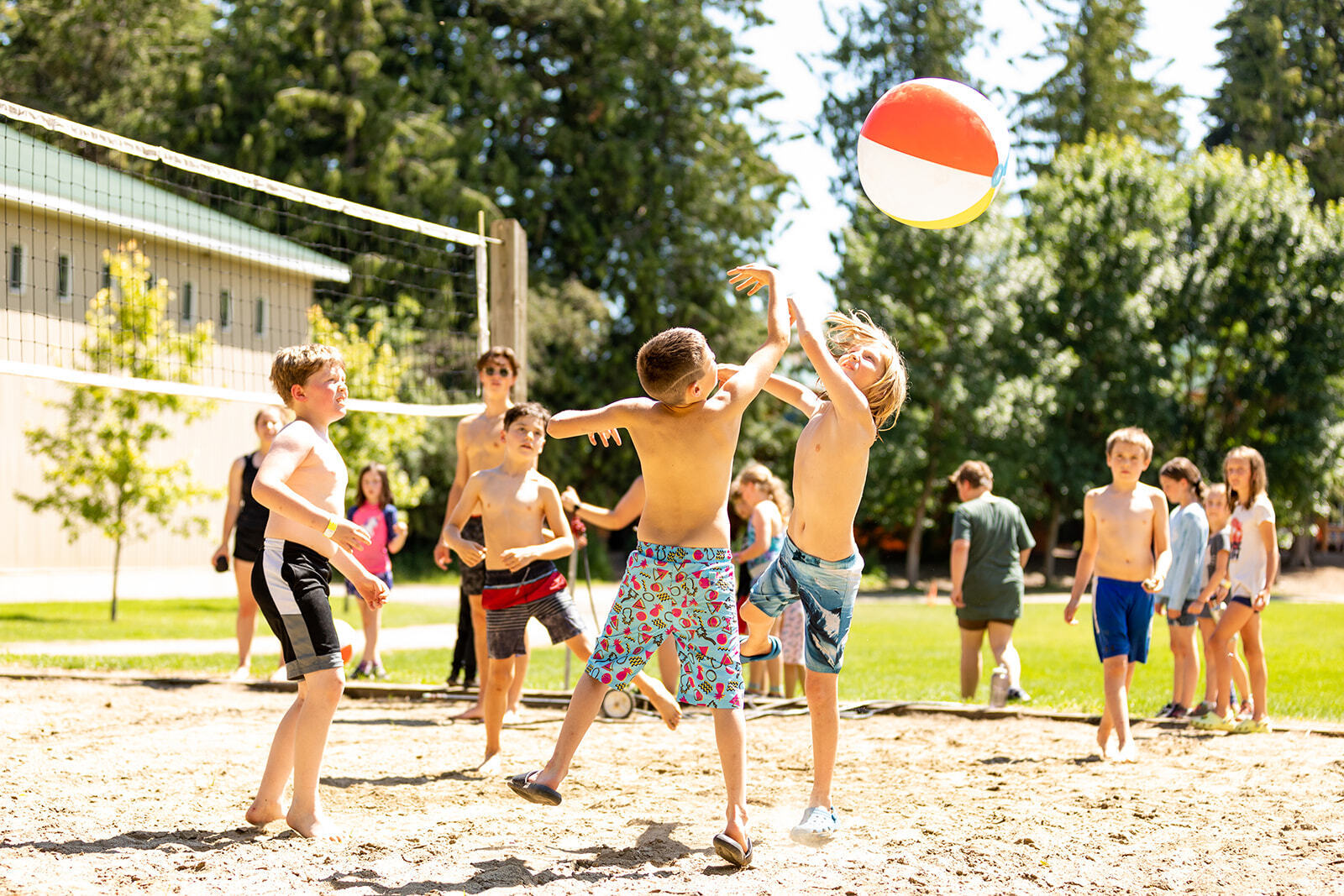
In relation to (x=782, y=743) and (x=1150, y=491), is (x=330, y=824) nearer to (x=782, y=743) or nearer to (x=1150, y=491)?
(x=782, y=743)

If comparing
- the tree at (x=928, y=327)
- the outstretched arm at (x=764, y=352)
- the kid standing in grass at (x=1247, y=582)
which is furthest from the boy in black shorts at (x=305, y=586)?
the tree at (x=928, y=327)

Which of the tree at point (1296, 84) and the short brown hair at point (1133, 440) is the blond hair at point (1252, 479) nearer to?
the short brown hair at point (1133, 440)

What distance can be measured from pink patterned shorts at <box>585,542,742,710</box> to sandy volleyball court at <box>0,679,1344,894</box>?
0.59 metres

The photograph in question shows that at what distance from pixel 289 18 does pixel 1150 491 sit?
96.1 ft

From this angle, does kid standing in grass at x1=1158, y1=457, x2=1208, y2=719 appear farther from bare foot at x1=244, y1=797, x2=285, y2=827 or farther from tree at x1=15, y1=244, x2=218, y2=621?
tree at x1=15, y1=244, x2=218, y2=621

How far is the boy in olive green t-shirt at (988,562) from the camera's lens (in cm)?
790

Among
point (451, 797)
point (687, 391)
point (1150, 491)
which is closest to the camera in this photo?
point (687, 391)

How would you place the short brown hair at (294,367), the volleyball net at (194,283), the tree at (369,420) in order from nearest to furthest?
the short brown hair at (294,367)
the volleyball net at (194,283)
the tree at (369,420)

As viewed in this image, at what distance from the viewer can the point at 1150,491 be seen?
20.7 feet

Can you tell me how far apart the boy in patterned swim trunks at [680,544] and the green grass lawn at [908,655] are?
4271mm

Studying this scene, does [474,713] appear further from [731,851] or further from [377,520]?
[731,851]

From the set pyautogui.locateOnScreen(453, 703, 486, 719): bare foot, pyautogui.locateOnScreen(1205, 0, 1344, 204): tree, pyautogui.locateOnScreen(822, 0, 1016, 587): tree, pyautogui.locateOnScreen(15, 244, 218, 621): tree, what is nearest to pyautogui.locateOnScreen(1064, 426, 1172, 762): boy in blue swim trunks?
pyautogui.locateOnScreen(453, 703, 486, 719): bare foot

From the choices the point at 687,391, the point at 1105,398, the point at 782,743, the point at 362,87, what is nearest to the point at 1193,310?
the point at 1105,398

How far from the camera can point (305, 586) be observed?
4.21 meters
